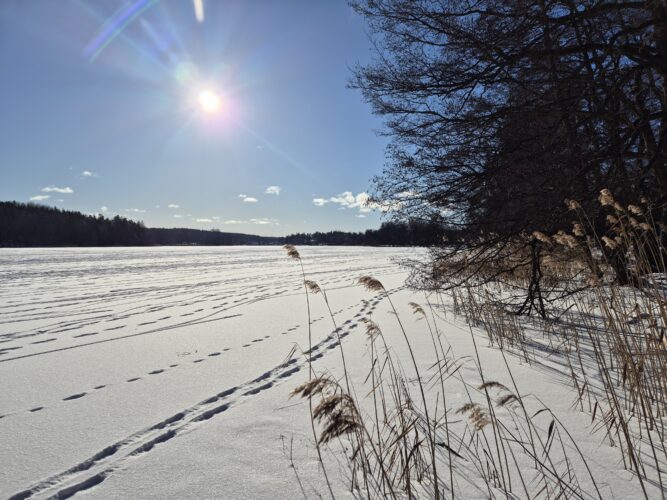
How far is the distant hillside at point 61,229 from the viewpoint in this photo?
64.3m

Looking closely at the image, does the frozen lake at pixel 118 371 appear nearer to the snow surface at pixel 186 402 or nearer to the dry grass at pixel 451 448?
the snow surface at pixel 186 402

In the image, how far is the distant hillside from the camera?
64.3 m

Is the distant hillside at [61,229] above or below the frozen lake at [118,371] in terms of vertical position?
above

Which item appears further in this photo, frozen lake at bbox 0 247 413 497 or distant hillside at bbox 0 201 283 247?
distant hillside at bbox 0 201 283 247

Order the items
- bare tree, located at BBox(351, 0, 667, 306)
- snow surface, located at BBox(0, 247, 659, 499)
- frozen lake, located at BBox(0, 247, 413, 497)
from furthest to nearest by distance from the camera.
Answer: bare tree, located at BBox(351, 0, 667, 306), frozen lake, located at BBox(0, 247, 413, 497), snow surface, located at BBox(0, 247, 659, 499)

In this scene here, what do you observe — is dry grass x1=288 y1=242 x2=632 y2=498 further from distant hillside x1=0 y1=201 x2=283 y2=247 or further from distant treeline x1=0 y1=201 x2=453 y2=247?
distant hillside x1=0 y1=201 x2=283 y2=247

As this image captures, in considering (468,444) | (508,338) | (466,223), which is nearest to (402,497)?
(468,444)

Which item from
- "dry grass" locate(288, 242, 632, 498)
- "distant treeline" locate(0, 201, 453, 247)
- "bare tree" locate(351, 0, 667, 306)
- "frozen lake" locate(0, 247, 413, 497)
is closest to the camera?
"dry grass" locate(288, 242, 632, 498)

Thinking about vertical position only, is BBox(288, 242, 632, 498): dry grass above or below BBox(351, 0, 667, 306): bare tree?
below

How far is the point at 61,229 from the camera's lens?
222 ft

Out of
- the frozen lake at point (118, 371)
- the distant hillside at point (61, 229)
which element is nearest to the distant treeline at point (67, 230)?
the distant hillside at point (61, 229)

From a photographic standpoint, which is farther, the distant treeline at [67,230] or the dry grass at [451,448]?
the distant treeline at [67,230]

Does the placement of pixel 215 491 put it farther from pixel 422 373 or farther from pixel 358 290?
pixel 358 290

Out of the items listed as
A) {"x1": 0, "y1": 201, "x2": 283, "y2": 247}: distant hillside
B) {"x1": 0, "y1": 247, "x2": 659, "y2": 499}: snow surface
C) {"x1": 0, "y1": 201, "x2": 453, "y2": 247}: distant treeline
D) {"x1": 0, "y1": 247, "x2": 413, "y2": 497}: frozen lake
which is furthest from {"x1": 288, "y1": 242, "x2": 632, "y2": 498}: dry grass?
{"x1": 0, "y1": 201, "x2": 283, "y2": 247}: distant hillside
